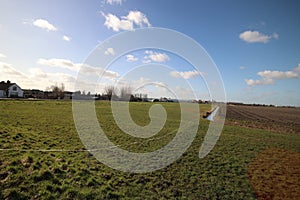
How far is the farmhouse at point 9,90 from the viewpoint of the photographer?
72869 mm

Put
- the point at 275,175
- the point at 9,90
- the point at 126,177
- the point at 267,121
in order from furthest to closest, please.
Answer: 1. the point at 9,90
2. the point at 267,121
3. the point at 275,175
4. the point at 126,177

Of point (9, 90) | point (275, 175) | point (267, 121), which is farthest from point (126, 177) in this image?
point (9, 90)

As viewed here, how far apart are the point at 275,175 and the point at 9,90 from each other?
90.2 m

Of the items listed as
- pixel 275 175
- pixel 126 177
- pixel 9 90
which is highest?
pixel 9 90

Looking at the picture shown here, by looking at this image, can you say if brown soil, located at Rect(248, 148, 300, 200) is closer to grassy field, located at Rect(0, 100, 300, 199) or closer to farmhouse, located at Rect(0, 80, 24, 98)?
grassy field, located at Rect(0, 100, 300, 199)

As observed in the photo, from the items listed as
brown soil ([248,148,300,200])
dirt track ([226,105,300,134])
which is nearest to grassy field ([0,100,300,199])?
brown soil ([248,148,300,200])

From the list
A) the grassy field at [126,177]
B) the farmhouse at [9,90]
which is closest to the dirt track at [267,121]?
the grassy field at [126,177]

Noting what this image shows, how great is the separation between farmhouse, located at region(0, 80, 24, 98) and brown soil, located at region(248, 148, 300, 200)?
283 ft

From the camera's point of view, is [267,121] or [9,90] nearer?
[267,121]

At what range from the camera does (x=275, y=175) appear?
8.30 m

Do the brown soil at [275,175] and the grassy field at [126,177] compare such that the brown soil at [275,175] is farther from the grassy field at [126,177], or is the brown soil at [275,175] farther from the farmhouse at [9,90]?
the farmhouse at [9,90]

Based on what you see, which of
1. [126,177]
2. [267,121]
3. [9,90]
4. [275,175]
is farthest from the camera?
[9,90]

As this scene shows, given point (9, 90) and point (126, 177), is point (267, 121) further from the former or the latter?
point (9, 90)

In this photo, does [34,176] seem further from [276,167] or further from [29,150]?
[276,167]
